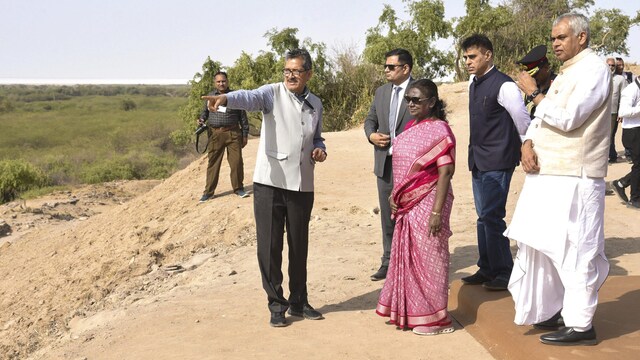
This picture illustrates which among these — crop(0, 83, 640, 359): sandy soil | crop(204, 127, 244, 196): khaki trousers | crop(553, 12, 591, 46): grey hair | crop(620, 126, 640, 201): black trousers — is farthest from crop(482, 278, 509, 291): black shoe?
crop(204, 127, 244, 196): khaki trousers

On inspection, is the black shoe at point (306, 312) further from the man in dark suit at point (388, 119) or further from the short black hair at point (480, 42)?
the short black hair at point (480, 42)

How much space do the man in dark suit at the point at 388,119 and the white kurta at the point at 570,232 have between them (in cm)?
184

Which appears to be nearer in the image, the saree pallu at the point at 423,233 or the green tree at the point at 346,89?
the saree pallu at the point at 423,233

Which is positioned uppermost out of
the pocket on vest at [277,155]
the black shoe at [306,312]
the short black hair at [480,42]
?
the short black hair at [480,42]

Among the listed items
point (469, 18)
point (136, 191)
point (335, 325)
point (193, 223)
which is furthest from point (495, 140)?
point (469, 18)

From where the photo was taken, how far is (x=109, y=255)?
9953mm

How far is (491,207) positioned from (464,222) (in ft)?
10.9

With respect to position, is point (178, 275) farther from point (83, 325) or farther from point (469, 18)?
point (469, 18)

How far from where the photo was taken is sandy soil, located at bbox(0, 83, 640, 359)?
16.1ft

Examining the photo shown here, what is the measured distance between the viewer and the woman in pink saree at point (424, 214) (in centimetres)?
471

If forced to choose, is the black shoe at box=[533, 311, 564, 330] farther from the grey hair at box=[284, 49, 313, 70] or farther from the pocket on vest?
the grey hair at box=[284, 49, 313, 70]

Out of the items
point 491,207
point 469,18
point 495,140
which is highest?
point 469,18

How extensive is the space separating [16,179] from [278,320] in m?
14.8

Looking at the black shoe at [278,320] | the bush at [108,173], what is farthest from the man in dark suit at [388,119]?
the bush at [108,173]
